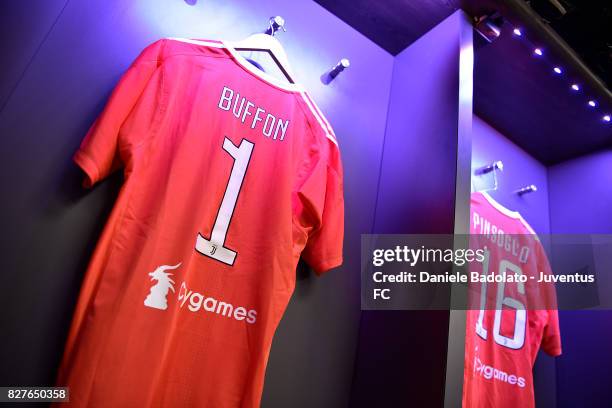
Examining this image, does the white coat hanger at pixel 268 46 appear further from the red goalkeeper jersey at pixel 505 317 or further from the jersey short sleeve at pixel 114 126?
the red goalkeeper jersey at pixel 505 317

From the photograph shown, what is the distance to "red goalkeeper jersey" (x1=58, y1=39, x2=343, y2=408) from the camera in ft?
2.54

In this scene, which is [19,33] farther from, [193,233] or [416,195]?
[416,195]

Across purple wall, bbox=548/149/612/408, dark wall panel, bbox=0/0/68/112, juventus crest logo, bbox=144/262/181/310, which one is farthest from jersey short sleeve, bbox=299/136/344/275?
purple wall, bbox=548/149/612/408

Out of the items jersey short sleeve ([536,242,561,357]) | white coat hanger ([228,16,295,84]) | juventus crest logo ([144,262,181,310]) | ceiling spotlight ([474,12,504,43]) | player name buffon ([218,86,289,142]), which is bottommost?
juventus crest logo ([144,262,181,310])

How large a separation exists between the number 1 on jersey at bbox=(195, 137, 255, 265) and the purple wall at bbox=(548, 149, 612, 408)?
1689mm

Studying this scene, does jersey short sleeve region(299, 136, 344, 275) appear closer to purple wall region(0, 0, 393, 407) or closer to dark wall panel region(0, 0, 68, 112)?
purple wall region(0, 0, 393, 407)

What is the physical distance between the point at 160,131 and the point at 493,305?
1.28 metres

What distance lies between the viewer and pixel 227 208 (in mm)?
982

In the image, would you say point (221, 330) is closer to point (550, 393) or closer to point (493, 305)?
point (493, 305)

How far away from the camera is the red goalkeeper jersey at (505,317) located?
1.24 metres

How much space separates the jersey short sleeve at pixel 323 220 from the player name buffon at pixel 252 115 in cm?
16

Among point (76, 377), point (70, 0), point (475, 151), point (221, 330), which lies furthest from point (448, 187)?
point (70, 0)

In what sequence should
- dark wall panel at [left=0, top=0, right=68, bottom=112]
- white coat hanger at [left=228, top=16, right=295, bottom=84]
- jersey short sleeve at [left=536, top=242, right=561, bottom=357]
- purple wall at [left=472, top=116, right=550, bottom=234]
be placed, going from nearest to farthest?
1. dark wall panel at [left=0, top=0, right=68, bottom=112]
2. white coat hanger at [left=228, top=16, right=295, bottom=84]
3. jersey short sleeve at [left=536, top=242, right=561, bottom=357]
4. purple wall at [left=472, top=116, right=550, bottom=234]

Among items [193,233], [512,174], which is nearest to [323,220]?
[193,233]
